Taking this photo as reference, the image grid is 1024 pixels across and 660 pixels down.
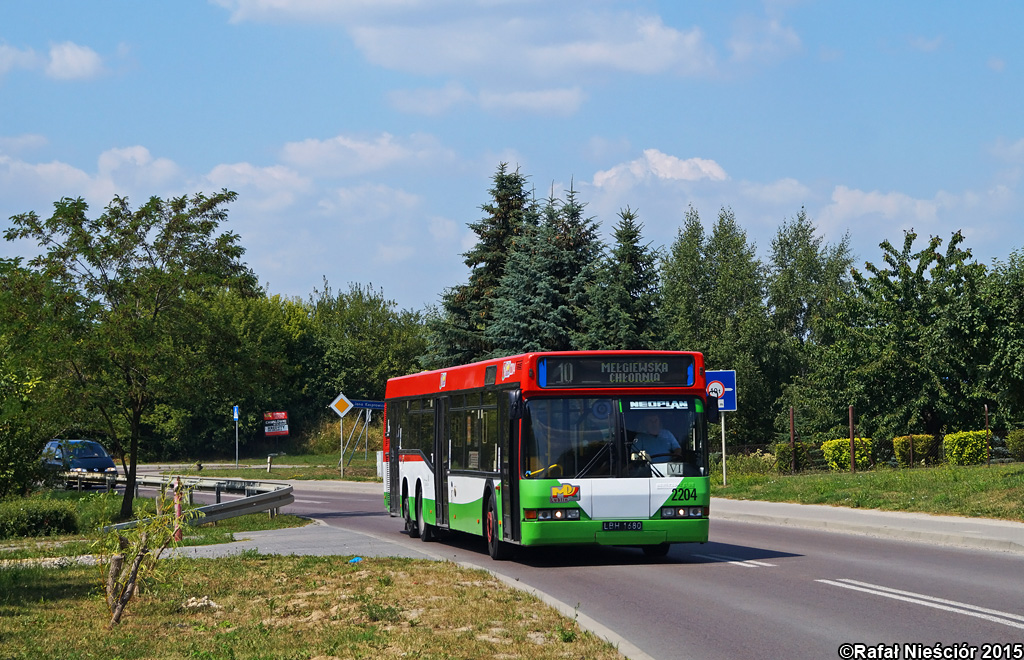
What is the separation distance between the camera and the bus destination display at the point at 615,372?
1572 cm

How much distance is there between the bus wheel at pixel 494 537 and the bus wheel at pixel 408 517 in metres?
4.78

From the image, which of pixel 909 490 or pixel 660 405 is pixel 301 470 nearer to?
pixel 909 490

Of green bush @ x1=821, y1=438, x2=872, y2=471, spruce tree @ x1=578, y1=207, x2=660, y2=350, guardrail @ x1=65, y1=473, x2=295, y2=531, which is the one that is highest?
spruce tree @ x1=578, y1=207, x2=660, y2=350

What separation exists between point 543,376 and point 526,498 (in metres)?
1.63

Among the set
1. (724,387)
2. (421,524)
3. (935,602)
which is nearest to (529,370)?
(935,602)

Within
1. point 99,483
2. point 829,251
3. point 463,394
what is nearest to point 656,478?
point 463,394

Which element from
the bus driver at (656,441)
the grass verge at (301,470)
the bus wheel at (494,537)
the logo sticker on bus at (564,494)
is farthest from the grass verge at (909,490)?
the grass verge at (301,470)

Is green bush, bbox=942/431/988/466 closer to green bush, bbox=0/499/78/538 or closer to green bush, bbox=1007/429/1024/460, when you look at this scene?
green bush, bbox=1007/429/1024/460

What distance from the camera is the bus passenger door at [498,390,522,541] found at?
15.6 meters

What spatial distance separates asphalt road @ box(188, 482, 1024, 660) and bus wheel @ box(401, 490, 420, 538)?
0.35m

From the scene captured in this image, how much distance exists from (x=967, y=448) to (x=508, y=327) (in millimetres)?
18104

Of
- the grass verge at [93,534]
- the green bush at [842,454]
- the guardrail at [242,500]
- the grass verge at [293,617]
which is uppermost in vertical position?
the green bush at [842,454]

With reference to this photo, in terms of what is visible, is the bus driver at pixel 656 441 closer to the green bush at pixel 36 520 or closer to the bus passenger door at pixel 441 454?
the bus passenger door at pixel 441 454

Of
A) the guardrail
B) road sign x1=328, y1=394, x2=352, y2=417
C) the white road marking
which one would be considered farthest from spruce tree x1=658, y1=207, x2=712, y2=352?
the white road marking
